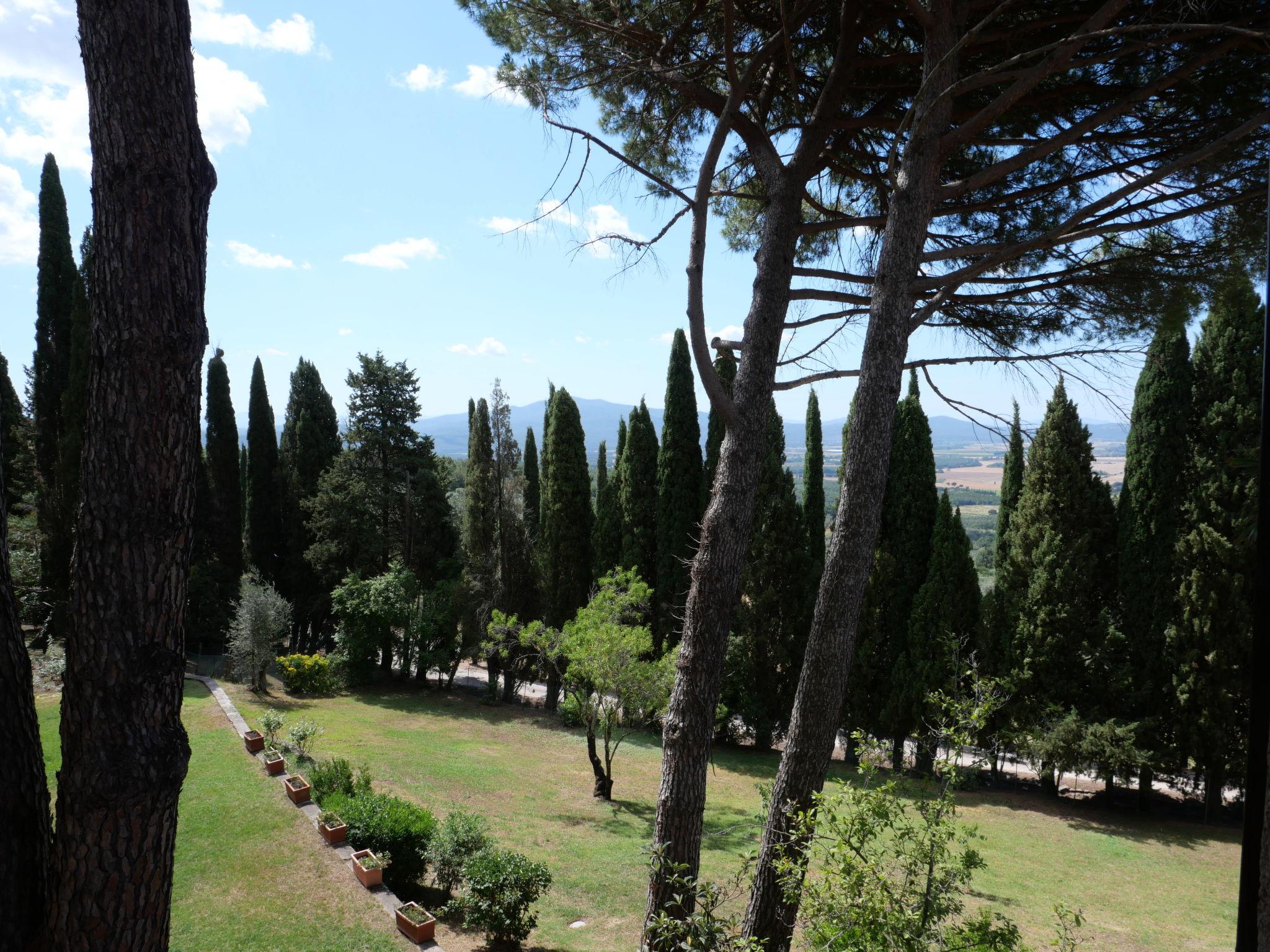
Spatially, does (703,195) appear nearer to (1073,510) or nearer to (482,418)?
(1073,510)

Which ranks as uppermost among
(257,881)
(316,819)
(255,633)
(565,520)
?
(565,520)

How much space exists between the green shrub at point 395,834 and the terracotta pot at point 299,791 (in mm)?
1168

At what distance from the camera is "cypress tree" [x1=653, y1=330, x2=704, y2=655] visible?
18.3 metres

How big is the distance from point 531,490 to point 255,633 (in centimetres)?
1074

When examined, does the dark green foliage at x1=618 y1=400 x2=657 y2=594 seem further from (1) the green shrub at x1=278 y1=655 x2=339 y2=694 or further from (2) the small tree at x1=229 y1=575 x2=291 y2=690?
(2) the small tree at x1=229 y1=575 x2=291 y2=690

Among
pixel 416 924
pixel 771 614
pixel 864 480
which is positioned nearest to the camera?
pixel 864 480

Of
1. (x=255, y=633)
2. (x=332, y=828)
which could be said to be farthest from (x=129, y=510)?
(x=255, y=633)

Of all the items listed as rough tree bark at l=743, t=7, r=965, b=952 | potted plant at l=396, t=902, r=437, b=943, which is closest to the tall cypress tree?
potted plant at l=396, t=902, r=437, b=943

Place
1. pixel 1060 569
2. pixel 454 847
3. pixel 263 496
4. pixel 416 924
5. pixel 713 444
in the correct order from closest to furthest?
pixel 416 924, pixel 454 847, pixel 1060 569, pixel 713 444, pixel 263 496

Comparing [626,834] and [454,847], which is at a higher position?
[454,847]

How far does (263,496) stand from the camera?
23.4 m

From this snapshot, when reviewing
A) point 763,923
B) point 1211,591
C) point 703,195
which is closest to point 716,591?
point 763,923

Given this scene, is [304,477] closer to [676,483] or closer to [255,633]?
[255,633]

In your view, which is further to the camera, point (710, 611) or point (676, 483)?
point (676, 483)
